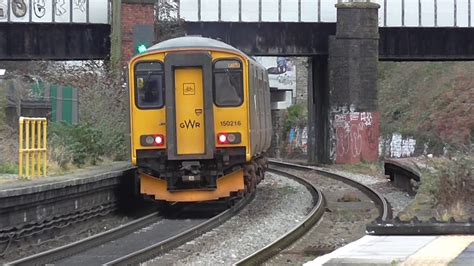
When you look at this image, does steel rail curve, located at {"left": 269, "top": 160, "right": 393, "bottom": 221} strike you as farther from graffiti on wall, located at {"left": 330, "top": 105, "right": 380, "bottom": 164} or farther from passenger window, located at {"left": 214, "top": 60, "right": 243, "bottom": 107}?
graffiti on wall, located at {"left": 330, "top": 105, "right": 380, "bottom": 164}

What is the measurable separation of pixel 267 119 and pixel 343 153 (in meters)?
13.5

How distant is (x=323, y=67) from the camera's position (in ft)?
115

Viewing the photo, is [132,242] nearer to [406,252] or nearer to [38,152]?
[38,152]

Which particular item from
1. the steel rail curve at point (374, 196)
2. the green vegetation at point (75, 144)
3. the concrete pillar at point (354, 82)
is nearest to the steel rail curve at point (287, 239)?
the steel rail curve at point (374, 196)

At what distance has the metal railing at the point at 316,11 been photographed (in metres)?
32.2

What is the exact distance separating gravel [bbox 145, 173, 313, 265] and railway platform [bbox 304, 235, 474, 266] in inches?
87.9

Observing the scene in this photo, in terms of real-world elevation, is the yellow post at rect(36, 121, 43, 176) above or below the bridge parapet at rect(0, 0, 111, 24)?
below

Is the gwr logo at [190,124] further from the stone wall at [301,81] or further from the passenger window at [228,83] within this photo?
the stone wall at [301,81]

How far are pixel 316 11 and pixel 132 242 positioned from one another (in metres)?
22.7

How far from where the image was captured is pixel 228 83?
15.4 meters

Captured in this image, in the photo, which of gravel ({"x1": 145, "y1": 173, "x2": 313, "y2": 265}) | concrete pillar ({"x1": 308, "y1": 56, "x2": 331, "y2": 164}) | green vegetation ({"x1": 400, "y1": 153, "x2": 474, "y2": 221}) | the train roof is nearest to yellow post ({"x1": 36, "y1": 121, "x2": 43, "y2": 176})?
the train roof

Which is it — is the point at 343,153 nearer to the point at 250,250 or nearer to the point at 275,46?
the point at 275,46

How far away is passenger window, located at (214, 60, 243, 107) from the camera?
15.3 m

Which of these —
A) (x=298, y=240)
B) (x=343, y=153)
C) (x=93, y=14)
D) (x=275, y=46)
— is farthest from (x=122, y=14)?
(x=298, y=240)
